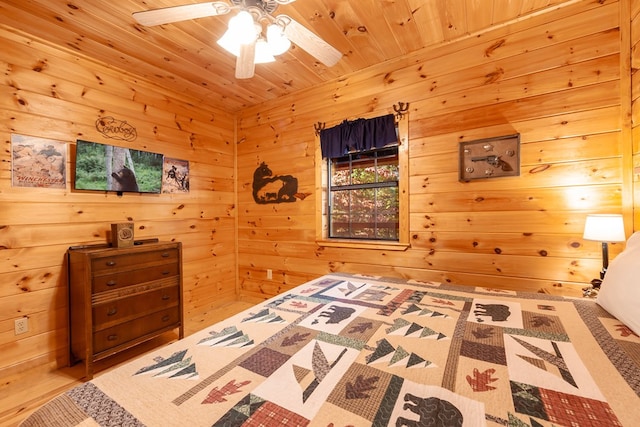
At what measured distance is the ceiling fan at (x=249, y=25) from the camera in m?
1.33

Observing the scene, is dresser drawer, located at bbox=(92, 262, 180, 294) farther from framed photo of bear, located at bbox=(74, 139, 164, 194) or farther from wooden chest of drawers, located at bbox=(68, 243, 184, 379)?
framed photo of bear, located at bbox=(74, 139, 164, 194)

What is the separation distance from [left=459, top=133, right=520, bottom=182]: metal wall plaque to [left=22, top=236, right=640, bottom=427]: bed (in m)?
1.02

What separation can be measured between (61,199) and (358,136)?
8.90 feet

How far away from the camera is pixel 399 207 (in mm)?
2627

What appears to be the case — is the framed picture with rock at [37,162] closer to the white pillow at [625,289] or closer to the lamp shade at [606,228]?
the white pillow at [625,289]

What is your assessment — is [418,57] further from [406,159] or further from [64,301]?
[64,301]

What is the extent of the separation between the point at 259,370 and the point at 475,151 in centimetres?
226

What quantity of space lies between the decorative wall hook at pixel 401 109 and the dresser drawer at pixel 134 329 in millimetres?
2871

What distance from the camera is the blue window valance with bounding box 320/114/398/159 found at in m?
2.65

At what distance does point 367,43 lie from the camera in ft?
7.70

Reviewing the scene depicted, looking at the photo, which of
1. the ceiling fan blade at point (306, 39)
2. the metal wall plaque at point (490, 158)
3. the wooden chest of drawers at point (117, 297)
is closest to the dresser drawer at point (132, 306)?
the wooden chest of drawers at point (117, 297)

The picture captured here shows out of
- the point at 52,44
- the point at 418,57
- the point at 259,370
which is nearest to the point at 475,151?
the point at 418,57

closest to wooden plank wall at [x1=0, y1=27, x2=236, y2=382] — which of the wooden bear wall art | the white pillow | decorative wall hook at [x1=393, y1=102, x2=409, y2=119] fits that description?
the wooden bear wall art

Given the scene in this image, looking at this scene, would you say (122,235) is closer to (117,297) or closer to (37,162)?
(117,297)
